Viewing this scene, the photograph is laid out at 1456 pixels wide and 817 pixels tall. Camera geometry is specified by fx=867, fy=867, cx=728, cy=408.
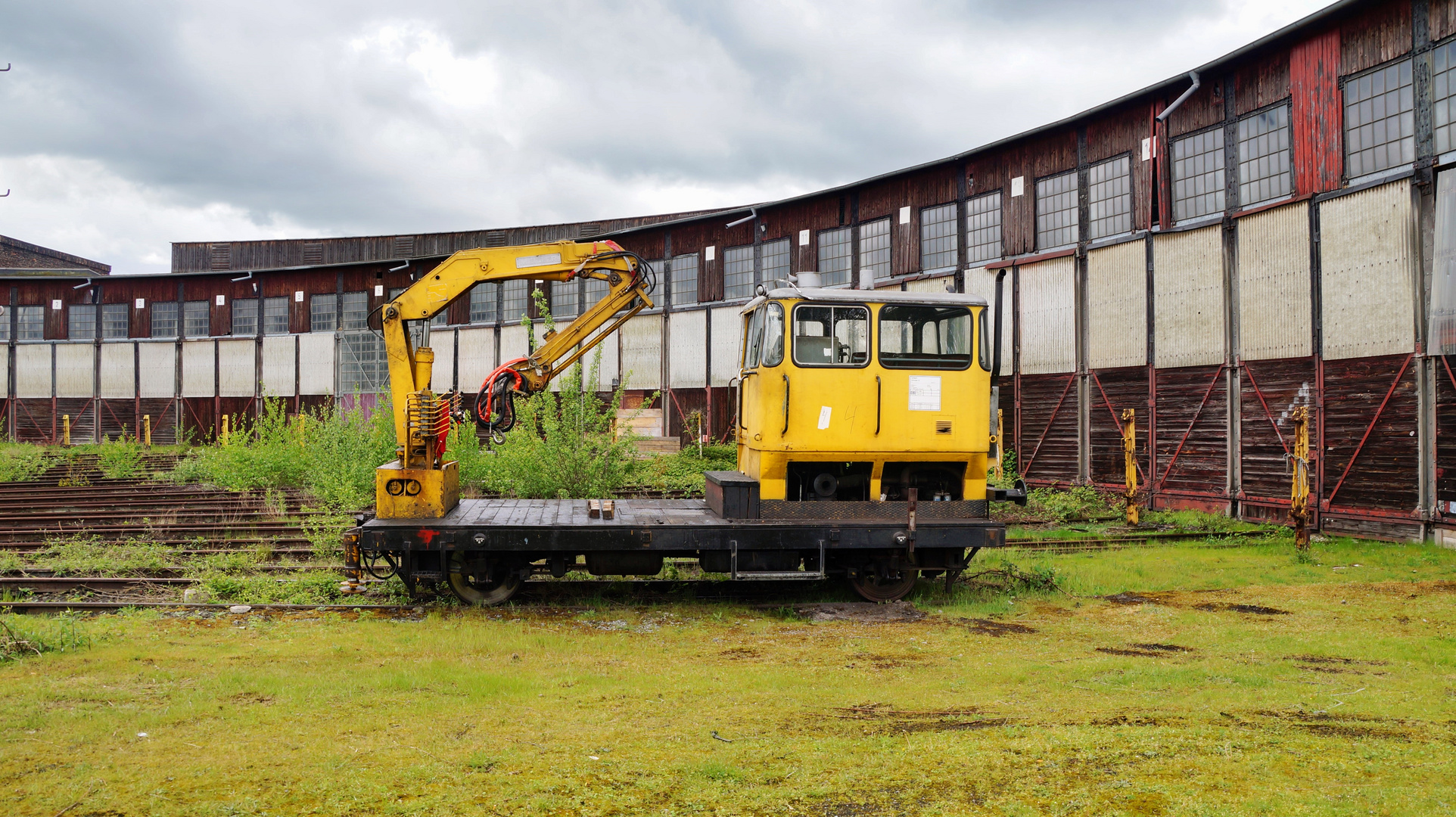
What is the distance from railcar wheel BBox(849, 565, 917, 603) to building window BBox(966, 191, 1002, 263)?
14.2 m

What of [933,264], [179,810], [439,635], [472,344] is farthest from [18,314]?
[179,810]

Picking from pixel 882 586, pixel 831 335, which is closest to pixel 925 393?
pixel 831 335

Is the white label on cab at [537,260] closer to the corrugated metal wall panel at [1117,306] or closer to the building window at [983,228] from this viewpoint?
the corrugated metal wall panel at [1117,306]

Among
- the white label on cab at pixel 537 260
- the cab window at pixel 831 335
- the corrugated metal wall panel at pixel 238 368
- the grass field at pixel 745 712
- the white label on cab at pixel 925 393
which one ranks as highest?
the corrugated metal wall panel at pixel 238 368

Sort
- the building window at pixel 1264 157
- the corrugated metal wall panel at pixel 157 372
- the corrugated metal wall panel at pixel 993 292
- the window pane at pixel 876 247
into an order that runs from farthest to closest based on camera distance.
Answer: the corrugated metal wall panel at pixel 157 372 < the window pane at pixel 876 247 < the corrugated metal wall panel at pixel 993 292 < the building window at pixel 1264 157

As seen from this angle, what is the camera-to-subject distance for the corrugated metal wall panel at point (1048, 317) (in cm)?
1970

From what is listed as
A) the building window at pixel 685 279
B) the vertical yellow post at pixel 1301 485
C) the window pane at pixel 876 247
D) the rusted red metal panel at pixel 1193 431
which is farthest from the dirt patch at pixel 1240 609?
the building window at pixel 685 279

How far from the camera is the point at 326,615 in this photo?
26.8ft

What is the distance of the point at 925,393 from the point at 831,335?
3.48 feet

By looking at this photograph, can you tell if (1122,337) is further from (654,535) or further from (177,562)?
(177,562)

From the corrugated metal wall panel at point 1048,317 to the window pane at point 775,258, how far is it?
7.48 m

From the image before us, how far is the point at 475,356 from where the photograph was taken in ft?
107

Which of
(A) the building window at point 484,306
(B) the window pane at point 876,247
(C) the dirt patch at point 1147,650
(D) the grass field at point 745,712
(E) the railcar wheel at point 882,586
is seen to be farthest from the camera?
(A) the building window at point 484,306

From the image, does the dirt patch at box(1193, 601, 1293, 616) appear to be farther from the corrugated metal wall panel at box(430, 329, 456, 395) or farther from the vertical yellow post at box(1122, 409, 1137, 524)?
the corrugated metal wall panel at box(430, 329, 456, 395)
